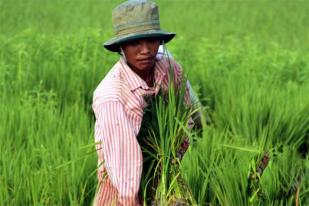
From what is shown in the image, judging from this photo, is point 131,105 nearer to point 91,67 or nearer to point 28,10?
point 91,67

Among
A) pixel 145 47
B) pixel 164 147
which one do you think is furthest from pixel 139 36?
pixel 164 147

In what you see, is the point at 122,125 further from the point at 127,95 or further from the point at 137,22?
the point at 137,22

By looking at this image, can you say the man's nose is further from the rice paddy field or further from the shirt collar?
the rice paddy field

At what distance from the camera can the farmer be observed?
1849 mm

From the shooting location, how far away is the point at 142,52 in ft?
6.36

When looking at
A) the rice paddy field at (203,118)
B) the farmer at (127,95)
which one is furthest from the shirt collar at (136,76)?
the rice paddy field at (203,118)

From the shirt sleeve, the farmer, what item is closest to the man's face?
the farmer

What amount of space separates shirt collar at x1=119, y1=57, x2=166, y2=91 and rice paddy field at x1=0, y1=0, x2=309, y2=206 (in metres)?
0.11

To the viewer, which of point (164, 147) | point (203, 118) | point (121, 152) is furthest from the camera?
point (203, 118)

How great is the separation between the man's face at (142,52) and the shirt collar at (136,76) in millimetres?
23

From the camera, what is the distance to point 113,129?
1.86m

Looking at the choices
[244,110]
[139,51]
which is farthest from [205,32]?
[139,51]

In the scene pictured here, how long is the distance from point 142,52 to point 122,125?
21 cm

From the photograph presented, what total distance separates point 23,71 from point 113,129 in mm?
2689
